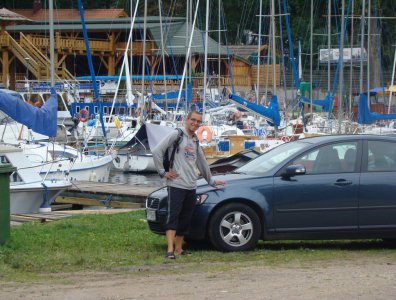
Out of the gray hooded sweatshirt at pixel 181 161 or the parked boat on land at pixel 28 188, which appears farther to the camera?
the parked boat on land at pixel 28 188

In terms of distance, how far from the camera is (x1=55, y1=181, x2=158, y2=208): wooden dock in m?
21.5

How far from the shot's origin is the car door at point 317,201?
11.6 metres

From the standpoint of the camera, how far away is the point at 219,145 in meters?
36.6

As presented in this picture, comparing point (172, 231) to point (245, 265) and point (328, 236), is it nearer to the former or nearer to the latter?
point (245, 265)

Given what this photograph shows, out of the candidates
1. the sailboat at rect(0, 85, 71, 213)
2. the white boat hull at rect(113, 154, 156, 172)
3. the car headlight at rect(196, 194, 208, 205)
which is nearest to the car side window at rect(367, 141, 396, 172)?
the car headlight at rect(196, 194, 208, 205)

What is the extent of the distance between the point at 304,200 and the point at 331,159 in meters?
0.71

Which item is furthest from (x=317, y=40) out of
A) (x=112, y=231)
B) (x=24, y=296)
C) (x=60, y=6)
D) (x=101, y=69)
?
(x=24, y=296)

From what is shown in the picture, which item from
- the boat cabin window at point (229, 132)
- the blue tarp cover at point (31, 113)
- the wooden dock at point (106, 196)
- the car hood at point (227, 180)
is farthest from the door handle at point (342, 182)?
the boat cabin window at point (229, 132)

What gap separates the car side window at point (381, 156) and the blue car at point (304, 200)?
13 mm

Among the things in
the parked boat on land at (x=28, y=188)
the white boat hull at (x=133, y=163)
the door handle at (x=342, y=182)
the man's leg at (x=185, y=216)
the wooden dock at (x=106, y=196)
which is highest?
the door handle at (x=342, y=182)

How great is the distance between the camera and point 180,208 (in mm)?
11164

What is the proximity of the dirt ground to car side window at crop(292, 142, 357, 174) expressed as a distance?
5.22 feet

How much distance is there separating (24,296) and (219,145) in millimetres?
27862

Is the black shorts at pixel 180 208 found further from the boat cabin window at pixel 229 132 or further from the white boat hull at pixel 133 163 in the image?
the boat cabin window at pixel 229 132
